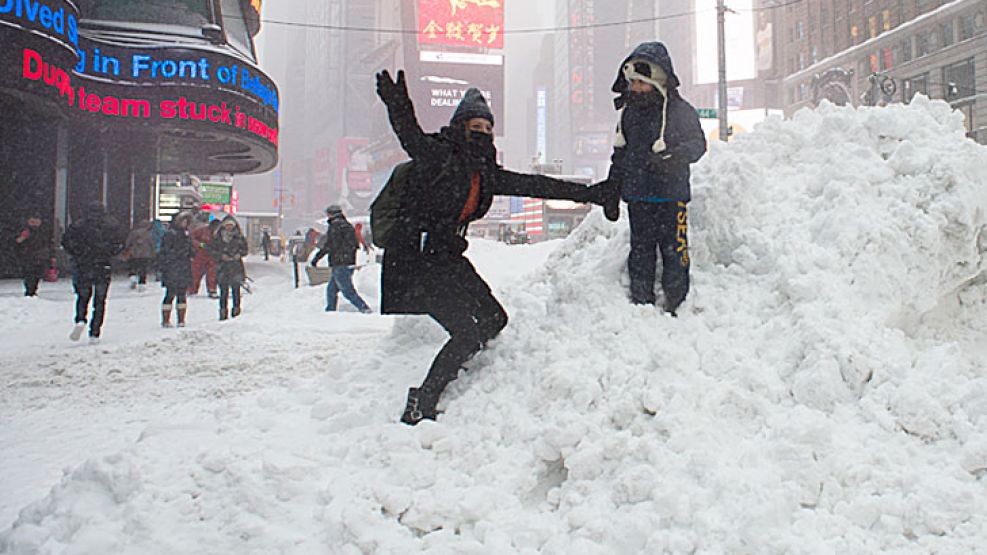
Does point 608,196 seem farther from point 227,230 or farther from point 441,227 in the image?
point 227,230

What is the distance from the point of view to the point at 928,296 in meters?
3.98

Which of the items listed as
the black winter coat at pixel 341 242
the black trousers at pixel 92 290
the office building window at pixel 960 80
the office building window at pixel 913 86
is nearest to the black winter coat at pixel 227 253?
the black winter coat at pixel 341 242

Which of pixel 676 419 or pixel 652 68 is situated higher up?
pixel 652 68

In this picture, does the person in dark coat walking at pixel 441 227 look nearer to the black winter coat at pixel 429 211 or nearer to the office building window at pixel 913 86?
the black winter coat at pixel 429 211

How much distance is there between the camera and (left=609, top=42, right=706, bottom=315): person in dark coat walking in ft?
13.1

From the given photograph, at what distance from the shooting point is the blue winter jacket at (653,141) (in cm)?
400

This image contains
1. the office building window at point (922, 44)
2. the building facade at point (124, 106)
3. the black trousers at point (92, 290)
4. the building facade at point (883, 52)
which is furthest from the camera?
the office building window at point (922, 44)

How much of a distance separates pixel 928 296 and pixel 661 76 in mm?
2139

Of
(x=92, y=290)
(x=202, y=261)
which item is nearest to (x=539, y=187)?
(x=92, y=290)

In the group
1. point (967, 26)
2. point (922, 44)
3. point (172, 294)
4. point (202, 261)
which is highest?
point (922, 44)

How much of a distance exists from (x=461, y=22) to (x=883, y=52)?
62.3m

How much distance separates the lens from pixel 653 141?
412 cm

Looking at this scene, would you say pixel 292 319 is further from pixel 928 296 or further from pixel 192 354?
pixel 928 296

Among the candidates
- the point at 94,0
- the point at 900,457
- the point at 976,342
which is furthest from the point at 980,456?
the point at 94,0
